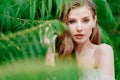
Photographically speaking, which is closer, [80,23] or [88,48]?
[80,23]

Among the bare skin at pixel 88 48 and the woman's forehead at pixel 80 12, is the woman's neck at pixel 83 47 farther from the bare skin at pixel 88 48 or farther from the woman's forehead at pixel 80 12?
the woman's forehead at pixel 80 12

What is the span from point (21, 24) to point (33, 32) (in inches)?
19.4

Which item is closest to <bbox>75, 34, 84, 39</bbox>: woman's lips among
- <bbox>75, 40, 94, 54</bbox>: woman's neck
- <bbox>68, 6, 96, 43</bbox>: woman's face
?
<bbox>68, 6, 96, 43</bbox>: woman's face

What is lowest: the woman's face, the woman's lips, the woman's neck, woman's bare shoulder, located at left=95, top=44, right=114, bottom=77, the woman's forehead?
woman's bare shoulder, located at left=95, top=44, right=114, bottom=77

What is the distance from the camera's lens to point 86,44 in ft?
5.36

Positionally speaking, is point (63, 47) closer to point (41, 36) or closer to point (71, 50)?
point (71, 50)

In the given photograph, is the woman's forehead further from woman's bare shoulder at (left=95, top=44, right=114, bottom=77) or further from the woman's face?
woman's bare shoulder at (left=95, top=44, right=114, bottom=77)

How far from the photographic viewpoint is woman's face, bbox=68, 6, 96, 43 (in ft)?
4.52

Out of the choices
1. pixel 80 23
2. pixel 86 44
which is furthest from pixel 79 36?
pixel 86 44

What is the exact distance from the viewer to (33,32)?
0.70m

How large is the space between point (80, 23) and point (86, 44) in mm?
216

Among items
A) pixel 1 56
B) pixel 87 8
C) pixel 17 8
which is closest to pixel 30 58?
pixel 1 56

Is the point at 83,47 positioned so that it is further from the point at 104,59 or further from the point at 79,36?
the point at 79,36

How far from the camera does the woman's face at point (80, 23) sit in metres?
1.38
